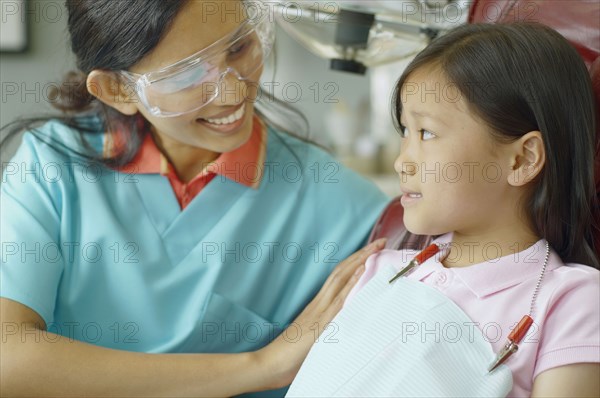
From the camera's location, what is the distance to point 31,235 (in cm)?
138

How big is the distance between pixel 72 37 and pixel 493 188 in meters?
0.78

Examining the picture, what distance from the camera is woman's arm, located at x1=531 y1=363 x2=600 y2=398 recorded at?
3.21ft

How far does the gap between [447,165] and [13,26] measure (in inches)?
69.8

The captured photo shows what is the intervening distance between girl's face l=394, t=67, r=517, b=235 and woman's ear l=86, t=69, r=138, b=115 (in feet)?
1.70

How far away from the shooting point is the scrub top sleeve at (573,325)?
99cm

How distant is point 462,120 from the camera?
1.10m

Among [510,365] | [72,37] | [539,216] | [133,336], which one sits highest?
[72,37]

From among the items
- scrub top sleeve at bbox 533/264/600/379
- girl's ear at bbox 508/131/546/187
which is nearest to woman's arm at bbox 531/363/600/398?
scrub top sleeve at bbox 533/264/600/379

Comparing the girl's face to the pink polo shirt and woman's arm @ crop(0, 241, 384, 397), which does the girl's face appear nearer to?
the pink polo shirt

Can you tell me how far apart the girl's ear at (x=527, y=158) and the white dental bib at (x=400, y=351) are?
19cm

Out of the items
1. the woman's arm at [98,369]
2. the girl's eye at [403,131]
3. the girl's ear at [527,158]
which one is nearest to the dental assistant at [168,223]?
the woman's arm at [98,369]

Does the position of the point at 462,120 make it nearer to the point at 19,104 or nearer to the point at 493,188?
the point at 493,188

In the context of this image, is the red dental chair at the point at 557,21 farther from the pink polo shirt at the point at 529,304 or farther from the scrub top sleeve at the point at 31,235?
the scrub top sleeve at the point at 31,235

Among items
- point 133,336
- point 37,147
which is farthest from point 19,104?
point 133,336
